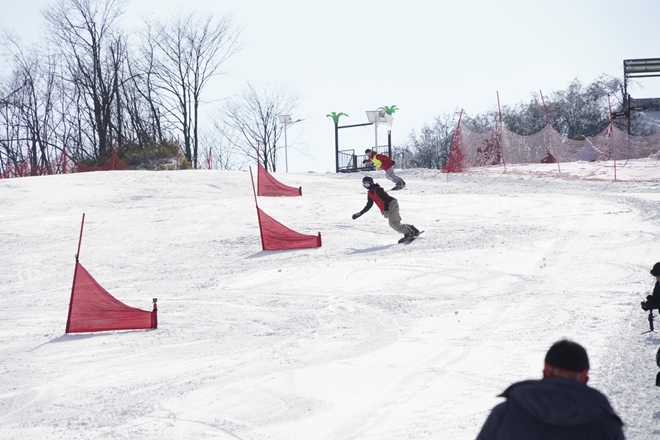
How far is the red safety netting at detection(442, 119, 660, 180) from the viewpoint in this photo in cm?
3088

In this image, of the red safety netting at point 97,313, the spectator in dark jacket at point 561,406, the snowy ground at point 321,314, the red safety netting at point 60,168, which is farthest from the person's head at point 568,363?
the red safety netting at point 60,168

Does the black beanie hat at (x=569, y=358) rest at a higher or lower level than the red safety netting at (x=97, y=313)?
higher

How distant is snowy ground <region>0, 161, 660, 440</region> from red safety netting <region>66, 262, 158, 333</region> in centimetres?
18

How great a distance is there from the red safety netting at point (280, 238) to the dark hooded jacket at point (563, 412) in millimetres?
13135

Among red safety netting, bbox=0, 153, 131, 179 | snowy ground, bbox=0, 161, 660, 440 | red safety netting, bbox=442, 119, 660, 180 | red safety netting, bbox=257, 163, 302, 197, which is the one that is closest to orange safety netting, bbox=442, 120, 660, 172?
red safety netting, bbox=442, 119, 660, 180

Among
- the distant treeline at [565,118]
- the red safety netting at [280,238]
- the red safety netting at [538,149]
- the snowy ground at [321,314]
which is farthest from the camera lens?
the distant treeline at [565,118]

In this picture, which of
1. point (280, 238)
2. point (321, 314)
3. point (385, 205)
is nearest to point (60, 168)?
point (280, 238)

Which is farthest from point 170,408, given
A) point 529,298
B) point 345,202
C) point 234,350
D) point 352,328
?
point 345,202

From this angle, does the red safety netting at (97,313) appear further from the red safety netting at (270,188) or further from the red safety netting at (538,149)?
the red safety netting at (538,149)

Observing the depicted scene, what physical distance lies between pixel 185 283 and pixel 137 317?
3417mm

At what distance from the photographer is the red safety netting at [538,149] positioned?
30875 mm

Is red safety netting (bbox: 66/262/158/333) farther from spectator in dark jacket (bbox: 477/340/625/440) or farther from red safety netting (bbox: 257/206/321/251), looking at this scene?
spectator in dark jacket (bbox: 477/340/625/440)

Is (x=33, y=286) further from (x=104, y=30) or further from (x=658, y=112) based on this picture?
(x=658, y=112)

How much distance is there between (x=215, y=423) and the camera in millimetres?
5988
